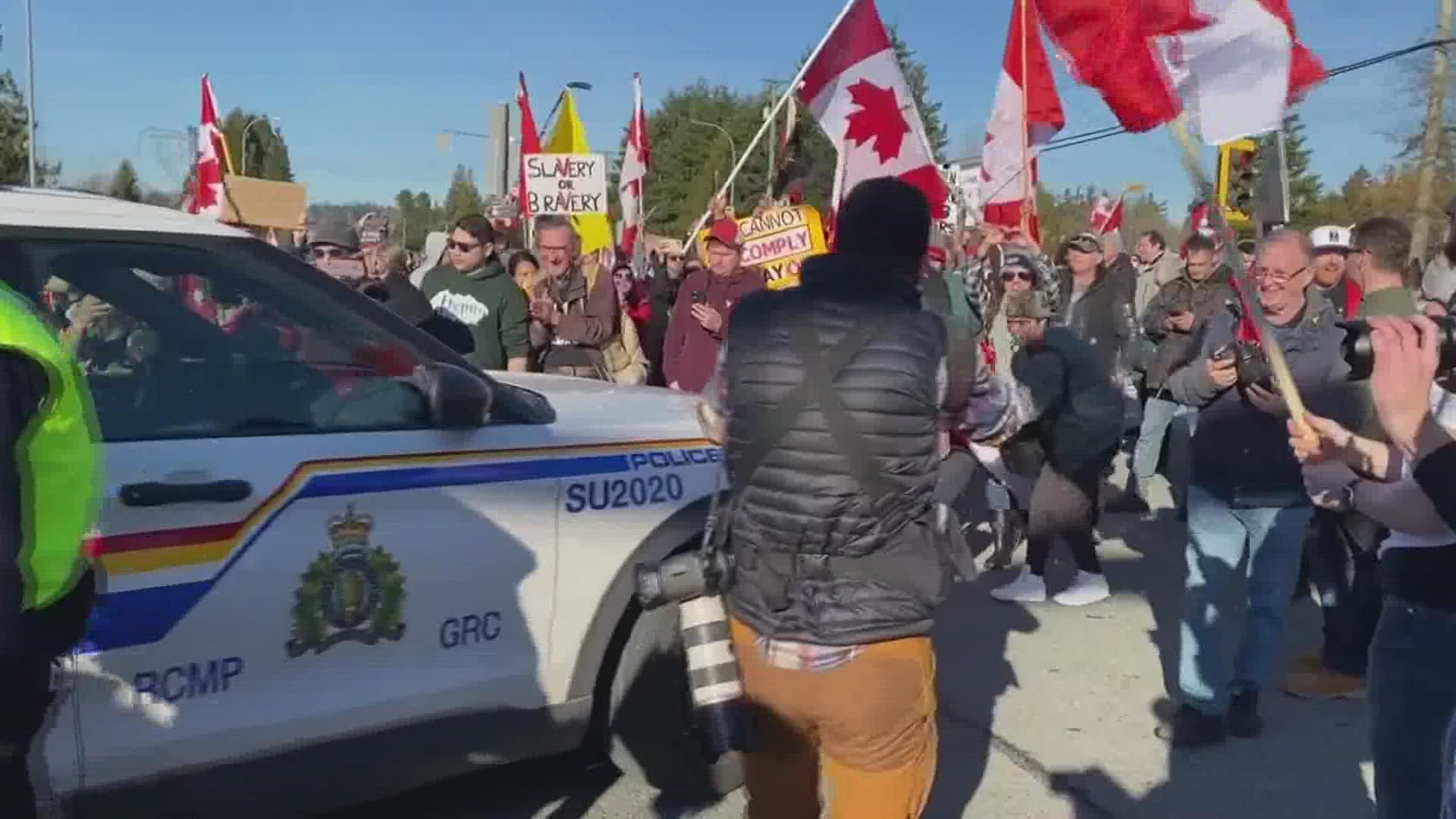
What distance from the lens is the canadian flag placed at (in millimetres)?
2787

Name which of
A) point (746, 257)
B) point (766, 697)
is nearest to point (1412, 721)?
point (766, 697)

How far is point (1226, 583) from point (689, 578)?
2.50 m

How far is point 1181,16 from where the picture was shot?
279 centimetres

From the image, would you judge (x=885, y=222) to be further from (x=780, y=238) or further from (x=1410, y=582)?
(x=780, y=238)

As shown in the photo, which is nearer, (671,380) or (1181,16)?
(1181,16)

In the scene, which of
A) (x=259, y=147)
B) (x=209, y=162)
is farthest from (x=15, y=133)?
(x=259, y=147)

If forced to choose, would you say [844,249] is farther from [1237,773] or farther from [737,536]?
[1237,773]

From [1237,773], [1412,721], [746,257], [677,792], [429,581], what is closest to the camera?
[1412,721]

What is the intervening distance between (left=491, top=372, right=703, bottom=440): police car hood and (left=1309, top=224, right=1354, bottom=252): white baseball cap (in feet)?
12.3

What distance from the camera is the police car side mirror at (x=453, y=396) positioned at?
332 centimetres

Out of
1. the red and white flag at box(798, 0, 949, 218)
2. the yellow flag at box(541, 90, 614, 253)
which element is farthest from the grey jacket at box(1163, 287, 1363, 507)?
the yellow flag at box(541, 90, 614, 253)

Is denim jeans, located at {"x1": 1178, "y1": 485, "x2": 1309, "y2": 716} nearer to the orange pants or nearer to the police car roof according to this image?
the orange pants

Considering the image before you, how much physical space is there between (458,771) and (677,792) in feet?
2.65

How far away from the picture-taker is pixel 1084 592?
21.3 ft
